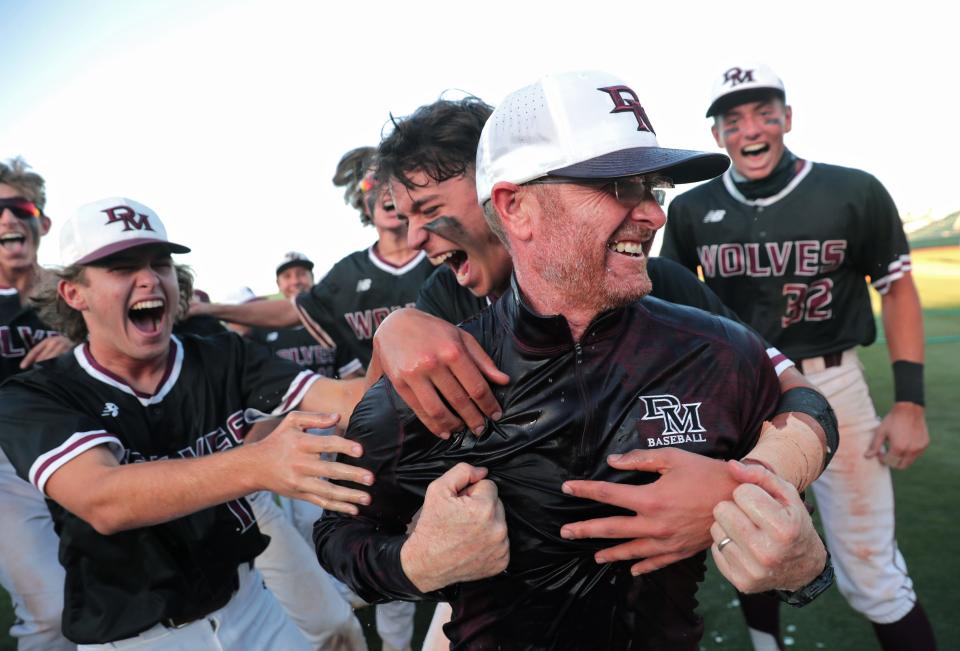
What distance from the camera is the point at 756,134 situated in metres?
4.19

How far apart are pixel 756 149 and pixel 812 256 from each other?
71 cm

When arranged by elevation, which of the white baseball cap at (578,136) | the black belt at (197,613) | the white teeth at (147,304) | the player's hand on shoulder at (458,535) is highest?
the white baseball cap at (578,136)

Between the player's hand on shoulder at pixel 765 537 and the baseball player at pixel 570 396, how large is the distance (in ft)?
0.96

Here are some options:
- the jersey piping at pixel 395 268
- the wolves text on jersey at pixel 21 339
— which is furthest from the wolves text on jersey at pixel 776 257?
the wolves text on jersey at pixel 21 339

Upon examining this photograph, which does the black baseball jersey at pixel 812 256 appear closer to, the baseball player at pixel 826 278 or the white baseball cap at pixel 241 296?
the baseball player at pixel 826 278

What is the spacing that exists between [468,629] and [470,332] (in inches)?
31.9

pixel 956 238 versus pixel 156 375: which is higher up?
pixel 156 375

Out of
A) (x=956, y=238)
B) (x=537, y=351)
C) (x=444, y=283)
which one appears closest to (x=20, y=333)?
(x=444, y=283)

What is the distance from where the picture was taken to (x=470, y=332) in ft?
7.07

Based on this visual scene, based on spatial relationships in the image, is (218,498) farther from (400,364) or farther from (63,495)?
(400,364)

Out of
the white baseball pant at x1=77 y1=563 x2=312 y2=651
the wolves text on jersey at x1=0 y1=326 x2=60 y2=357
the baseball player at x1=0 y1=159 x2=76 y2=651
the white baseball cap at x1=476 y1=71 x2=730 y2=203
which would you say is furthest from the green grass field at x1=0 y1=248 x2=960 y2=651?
the white baseball cap at x1=476 y1=71 x2=730 y2=203

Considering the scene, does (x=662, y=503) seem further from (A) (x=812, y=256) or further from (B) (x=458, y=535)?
(A) (x=812, y=256)

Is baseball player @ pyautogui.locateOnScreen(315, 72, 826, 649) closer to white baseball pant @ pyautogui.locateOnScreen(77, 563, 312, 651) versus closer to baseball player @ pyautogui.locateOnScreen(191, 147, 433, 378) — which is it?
white baseball pant @ pyautogui.locateOnScreen(77, 563, 312, 651)

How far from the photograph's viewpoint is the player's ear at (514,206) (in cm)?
192
